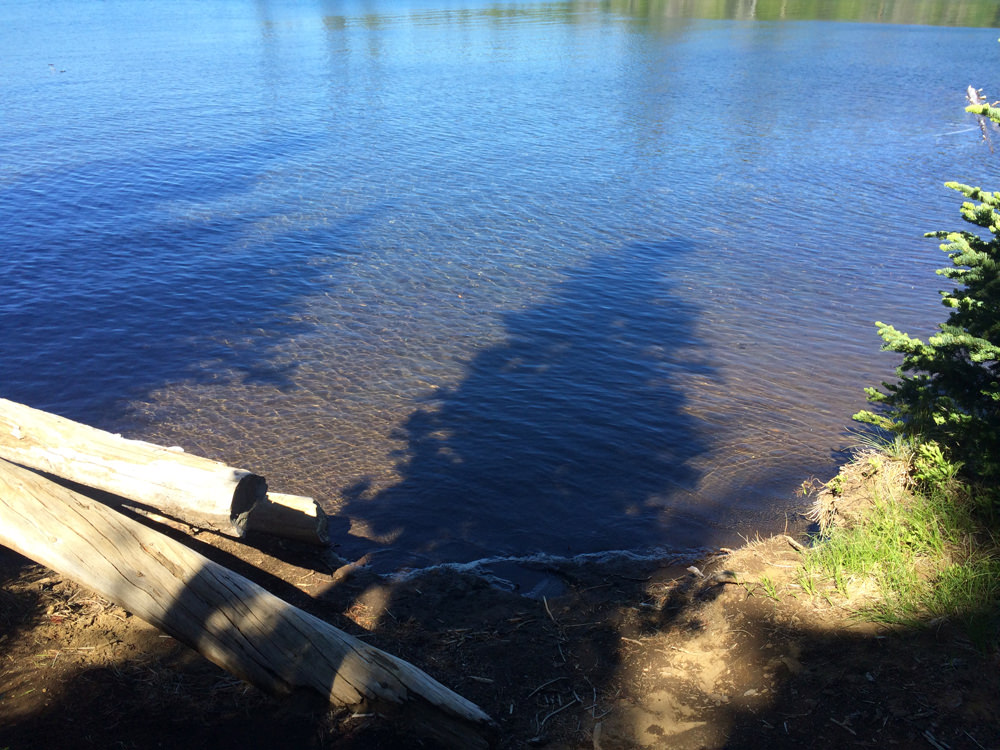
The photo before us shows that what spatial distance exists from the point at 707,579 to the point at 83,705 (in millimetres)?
4455

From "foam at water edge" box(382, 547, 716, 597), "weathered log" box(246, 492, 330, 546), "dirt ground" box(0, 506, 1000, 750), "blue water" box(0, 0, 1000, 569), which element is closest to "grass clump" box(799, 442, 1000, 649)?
"dirt ground" box(0, 506, 1000, 750)

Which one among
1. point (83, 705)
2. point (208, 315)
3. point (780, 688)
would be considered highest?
point (83, 705)

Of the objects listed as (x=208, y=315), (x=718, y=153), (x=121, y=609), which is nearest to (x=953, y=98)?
(x=718, y=153)

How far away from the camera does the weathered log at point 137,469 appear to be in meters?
5.63

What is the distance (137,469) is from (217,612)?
195 cm

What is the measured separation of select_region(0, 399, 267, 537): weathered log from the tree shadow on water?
2255mm

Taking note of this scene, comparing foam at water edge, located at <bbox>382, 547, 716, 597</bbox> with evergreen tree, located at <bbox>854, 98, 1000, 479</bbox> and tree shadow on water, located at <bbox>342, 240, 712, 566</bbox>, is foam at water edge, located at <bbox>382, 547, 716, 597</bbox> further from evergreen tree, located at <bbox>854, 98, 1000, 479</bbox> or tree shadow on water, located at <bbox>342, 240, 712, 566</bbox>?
evergreen tree, located at <bbox>854, 98, 1000, 479</bbox>

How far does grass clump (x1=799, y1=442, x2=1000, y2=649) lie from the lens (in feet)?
16.1

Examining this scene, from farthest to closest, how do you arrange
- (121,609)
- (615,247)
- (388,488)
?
(615,247) → (388,488) → (121,609)

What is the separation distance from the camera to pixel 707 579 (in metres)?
6.27

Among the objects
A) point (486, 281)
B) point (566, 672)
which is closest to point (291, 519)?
point (566, 672)

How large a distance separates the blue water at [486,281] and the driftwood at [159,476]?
1.31 meters

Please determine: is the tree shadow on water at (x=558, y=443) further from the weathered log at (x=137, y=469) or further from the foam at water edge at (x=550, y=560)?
the weathered log at (x=137, y=469)

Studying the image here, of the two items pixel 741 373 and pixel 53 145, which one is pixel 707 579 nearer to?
pixel 741 373
